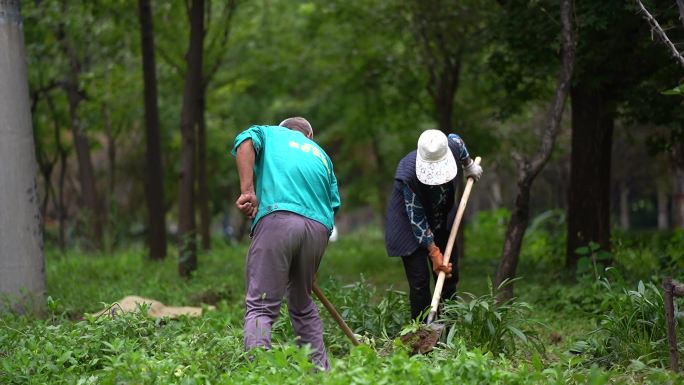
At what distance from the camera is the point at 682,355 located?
6.01m

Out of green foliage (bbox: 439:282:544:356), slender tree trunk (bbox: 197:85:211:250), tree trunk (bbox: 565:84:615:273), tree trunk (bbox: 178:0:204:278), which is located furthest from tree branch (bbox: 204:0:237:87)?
green foliage (bbox: 439:282:544:356)

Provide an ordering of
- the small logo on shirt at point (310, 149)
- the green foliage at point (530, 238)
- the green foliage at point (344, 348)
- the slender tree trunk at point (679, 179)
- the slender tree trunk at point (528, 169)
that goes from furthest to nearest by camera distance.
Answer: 1. the slender tree trunk at point (679, 179)
2. the green foliage at point (530, 238)
3. the slender tree trunk at point (528, 169)
4. the small logo on shirt at point (310, 149)
5. the green foliage at point (344, 348)

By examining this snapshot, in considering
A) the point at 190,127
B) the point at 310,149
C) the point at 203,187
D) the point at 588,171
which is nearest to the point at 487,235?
the point at 203,187

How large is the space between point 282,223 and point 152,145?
861cm

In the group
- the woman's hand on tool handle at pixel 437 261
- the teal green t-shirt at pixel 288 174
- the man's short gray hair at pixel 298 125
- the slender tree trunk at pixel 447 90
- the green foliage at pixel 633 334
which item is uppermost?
the slender tree trunk at pixel 447 90

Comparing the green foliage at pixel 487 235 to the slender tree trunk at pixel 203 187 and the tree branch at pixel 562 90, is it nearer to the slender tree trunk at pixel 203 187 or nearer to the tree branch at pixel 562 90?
the slender tree trunk at pixel 203 187

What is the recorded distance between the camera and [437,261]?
22.9 ft

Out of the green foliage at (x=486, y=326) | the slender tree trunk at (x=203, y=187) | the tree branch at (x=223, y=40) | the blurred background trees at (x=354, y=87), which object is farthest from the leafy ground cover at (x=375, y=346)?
the slender tree trunk at (x=203, y=187)

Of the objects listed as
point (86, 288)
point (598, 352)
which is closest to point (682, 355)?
point (598, 352)

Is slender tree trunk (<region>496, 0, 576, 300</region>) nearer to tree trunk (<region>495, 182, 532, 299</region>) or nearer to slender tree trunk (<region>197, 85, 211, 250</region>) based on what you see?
tree trunk (<region>495, 182, 532, 299</region>)

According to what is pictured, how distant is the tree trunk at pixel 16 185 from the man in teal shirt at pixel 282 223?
334 cm

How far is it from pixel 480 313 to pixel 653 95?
16.2ft

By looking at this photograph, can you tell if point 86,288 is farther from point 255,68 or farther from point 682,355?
point 255,68

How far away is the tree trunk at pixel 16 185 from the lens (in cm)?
840
